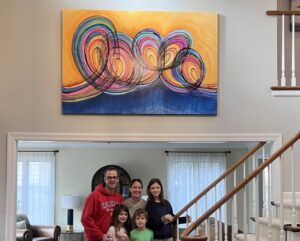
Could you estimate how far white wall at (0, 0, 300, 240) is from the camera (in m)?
5.38

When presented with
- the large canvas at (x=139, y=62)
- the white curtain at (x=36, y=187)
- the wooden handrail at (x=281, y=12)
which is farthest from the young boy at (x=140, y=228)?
the white curtain at (x=36, y=187)

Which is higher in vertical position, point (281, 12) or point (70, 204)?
point (281, 12)

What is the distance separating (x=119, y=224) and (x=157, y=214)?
418 millimetres

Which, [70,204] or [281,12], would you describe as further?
[70,204]

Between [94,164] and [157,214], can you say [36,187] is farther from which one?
[157,214]

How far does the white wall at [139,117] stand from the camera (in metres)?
5.38

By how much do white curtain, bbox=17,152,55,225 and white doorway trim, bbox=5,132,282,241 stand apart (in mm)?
5733

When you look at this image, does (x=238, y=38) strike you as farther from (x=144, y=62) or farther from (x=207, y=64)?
(x=144, y=62)

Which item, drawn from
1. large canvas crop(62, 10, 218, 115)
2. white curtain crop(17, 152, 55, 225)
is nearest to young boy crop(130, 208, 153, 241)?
large canvas crop(62, 10, 218, 115)

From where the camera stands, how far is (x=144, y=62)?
546 centimetres

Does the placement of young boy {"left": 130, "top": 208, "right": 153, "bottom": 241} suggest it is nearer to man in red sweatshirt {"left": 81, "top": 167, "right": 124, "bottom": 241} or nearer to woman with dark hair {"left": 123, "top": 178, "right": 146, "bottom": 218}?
woman with dark hair {"left": 123, "top": 178, "right": 146, "bottom": 218}

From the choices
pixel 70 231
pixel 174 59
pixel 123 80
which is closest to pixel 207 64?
pixel 174 59

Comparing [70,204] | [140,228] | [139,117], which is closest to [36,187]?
[70,204]

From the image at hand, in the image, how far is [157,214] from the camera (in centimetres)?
518
